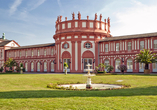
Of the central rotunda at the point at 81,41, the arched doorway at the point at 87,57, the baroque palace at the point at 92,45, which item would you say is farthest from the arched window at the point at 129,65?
the arched doorway at the point at 87,57

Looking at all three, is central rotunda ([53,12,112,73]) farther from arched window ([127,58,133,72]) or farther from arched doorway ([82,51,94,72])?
arched window ([127,58,133,72])

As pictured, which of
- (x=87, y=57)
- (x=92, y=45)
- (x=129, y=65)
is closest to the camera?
(x=129, y=65)

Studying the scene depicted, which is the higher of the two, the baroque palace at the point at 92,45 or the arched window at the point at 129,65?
the baroque palace at the point at 92,45

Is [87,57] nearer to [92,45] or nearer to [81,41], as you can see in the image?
[92,45]

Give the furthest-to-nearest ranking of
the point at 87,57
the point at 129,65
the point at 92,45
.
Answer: the point at 92,45 → the point at 87,57 → the point at 129,65

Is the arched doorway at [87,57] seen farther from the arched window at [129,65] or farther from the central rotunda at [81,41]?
the arched window at [129,65]

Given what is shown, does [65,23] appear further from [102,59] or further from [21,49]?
[21,49]

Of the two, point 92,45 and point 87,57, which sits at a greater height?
point 92,45

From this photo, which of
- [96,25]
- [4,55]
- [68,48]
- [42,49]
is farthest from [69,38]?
[4,55]

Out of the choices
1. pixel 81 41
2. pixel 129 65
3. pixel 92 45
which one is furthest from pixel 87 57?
pixel 129 65

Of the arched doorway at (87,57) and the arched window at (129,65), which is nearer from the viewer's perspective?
the arched window at (129,65)

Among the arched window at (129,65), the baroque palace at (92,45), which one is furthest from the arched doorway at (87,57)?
the arched window at (129,65)

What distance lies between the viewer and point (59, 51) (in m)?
46.8

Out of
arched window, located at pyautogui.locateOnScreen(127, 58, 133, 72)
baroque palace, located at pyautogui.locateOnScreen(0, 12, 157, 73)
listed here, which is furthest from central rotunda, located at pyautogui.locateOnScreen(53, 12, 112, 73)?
arched window, located at pyautogui.locateOnScreen(127, 58, 133, 72)
